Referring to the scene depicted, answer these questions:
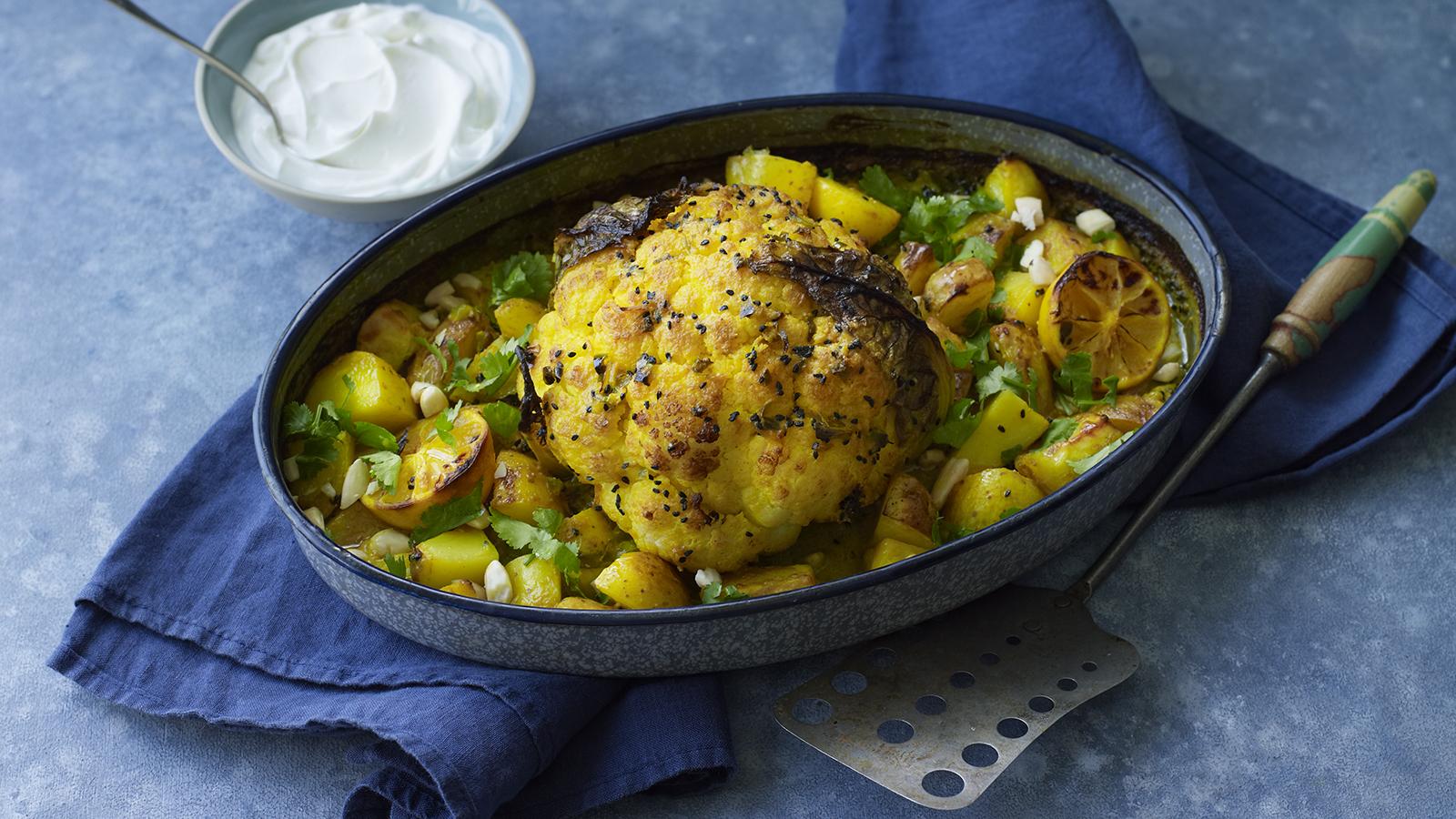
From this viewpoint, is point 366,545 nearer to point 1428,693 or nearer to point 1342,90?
point 1428,693

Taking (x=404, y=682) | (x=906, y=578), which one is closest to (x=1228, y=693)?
(x=906, y=578)

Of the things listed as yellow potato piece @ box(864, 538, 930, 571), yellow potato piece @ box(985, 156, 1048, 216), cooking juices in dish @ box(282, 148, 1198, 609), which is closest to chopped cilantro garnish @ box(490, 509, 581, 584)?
cooking juices in dish @ box(282, 148, 1198, 609)

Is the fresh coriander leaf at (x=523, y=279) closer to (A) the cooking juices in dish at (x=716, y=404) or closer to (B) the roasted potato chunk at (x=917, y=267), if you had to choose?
(A) the cooking juices in dish at (x=716, y=404)

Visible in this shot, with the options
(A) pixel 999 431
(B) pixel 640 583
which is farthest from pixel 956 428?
(B) pixel 640 583

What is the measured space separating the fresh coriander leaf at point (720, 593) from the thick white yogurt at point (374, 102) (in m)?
1.35

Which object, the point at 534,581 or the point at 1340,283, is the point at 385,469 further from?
the point at 1340,283

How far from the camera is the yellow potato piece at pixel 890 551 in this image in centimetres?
243

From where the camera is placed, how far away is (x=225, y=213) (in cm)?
362

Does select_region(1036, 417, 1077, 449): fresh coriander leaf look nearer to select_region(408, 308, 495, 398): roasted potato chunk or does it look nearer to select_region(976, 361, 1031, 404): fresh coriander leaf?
select_region(976, 361, 1031, 404): fresh coriander leaf

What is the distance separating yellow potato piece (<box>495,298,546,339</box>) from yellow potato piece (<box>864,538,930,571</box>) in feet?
2.85

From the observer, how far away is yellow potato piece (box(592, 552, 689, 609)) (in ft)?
7.82

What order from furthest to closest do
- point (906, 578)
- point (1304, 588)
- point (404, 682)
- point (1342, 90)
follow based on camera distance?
point (1342, 90), point (1304, 588), point (404, 682), point (906, 578)

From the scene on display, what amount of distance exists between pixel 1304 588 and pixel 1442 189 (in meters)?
1.35

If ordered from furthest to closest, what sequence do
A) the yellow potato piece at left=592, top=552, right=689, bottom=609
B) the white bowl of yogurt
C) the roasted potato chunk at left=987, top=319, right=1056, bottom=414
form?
the white bowl of yogurt
the roasted potato chunk at left=987, top=319, right=1056, bottom=414
the yellow potato piece at left=592, top=552, right=689, bottom=609
